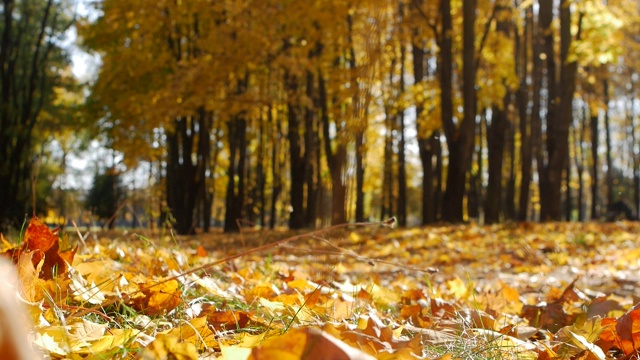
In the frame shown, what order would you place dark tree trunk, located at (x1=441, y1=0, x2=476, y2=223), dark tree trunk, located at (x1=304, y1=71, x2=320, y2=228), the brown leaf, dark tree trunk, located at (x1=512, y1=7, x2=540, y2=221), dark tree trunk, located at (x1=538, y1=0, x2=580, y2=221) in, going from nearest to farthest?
the brown leaf
dark tree trunk, located at (x1=441, y1=0, x2=476, y2=223)
dark tree trunk, located at (x1=538, y1=0, x2=580, y2=221)
dark tree trunk, located at (x1=304, y1=71, x2=320, y2=228)
dark tree trunk, located at (x1=512, y1=7, x2=540, y2=221)

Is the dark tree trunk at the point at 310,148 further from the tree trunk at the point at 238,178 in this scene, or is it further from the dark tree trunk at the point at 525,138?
the dark tree trunk at the point at 525,138

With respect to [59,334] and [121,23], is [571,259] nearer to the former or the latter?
[59,334]

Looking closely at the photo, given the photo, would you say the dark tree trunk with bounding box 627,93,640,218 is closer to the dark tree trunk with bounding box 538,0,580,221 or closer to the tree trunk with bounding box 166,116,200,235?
the dark tree trunk with bounding box 538,0,580,221

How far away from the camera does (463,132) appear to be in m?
13.8

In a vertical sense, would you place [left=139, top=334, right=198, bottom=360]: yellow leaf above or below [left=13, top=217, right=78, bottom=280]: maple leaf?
below

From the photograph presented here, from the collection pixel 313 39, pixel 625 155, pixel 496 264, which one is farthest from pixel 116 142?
pixel 625 155

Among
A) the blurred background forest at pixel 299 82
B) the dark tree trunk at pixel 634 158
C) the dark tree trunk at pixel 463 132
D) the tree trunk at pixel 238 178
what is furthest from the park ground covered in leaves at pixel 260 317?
the dark tree trunk at pixel 634 158

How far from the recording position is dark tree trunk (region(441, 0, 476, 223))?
44.7 feet

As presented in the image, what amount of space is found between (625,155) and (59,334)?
52.4 meters

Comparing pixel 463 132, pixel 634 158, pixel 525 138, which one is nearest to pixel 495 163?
pixel 525 138

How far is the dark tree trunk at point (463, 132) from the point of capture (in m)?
13.6

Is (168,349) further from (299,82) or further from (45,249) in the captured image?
(299,82)

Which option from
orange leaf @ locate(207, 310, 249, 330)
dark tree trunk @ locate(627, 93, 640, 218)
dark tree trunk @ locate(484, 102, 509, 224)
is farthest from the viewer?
dark tree trunk @ locate(627, 93, 640, 218)

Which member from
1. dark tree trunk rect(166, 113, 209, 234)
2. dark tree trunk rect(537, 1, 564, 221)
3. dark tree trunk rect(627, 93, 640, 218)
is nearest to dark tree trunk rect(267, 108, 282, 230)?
dark tree trunk rect(166, 113, 209, 234)
